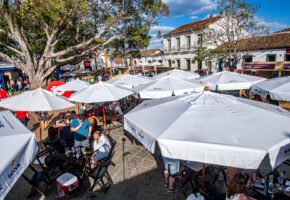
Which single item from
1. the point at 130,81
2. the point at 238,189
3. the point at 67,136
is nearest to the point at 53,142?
the point at 67,136

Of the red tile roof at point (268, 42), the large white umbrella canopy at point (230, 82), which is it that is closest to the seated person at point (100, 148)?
the large white umbrella canopy at point (230, 82)

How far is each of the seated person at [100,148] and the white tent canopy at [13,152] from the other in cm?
206

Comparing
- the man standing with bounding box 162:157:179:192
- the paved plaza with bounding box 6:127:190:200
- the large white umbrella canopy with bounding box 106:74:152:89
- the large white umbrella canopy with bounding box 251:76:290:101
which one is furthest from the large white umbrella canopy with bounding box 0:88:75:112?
the large white umbrella canopy with bounding box 251:76:290:101

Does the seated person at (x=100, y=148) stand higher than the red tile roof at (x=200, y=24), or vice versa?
the red tile roof at (x=200, y=24)

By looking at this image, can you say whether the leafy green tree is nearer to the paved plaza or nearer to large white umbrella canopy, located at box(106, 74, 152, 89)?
large white umbrella canopy, located at box(106, 74, 152, 89)

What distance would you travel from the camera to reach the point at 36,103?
6488mm

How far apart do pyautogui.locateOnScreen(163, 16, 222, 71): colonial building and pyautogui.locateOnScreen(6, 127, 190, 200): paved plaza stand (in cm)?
2866

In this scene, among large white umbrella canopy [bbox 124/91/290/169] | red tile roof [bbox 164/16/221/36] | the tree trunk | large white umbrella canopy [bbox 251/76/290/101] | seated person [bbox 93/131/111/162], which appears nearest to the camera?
large white umbrella canopy [bbox 124/91/290/169]

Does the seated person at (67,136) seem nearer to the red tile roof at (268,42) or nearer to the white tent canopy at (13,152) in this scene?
the white tent canopy at (13,152)

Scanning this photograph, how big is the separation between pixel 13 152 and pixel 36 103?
13.2 feet

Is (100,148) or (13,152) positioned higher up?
(13,152)

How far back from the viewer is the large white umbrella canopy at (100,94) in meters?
7.32

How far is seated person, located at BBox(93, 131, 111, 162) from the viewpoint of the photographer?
5.30 meters

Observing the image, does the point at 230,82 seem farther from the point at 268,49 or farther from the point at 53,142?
the point at 268,49
